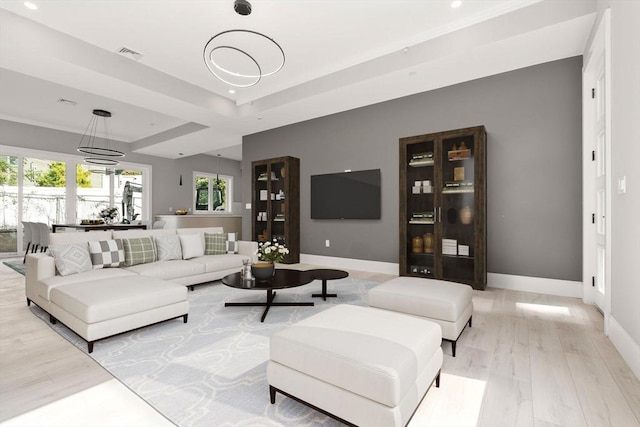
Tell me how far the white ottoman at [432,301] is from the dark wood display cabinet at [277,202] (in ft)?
12.0

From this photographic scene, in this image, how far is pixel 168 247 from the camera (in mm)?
4094

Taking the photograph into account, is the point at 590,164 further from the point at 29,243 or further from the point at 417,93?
the point at 29,243

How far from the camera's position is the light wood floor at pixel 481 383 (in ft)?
5.05

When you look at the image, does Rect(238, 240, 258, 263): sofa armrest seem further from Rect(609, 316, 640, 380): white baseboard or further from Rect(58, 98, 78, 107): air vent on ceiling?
Rect(58, 98, 78, 107): air vent on ceiling

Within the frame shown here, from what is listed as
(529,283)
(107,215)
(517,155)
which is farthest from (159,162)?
(529,283)

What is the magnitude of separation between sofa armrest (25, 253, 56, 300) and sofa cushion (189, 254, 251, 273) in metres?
1.41

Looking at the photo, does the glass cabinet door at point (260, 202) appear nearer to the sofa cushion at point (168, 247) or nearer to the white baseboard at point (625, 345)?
the sofa cushion at point (168, 247)

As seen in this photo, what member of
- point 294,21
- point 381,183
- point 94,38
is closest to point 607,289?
point 381,183

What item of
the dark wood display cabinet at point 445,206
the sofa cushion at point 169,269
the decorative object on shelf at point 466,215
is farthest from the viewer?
the decorative object on shelf at point 466,215

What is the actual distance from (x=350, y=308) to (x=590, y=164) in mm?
3410

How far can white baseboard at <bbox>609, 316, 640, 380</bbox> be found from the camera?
193 cm

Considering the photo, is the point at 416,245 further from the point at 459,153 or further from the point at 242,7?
the point at 242,7

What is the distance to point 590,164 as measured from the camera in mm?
3467

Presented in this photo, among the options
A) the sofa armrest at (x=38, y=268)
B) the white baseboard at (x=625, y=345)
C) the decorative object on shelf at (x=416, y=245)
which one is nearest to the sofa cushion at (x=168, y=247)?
the sofa armrest at (x=38, y=268)
